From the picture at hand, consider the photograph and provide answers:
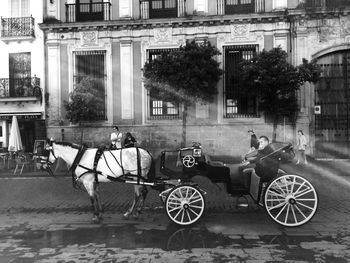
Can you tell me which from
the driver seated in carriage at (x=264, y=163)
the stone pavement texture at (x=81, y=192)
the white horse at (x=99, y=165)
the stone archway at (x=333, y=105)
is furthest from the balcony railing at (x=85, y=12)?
the driver seated in carriage at (x=264, y=163)

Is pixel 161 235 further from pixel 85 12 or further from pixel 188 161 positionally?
pixel 85 12

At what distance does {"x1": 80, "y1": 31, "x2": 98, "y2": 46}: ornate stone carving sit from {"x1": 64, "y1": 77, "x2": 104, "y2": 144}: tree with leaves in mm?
2259

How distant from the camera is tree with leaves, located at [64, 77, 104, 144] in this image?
17.1 m

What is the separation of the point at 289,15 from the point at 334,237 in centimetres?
1405

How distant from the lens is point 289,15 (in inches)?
684

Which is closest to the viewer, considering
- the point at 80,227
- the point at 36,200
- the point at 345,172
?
the point at 80,227

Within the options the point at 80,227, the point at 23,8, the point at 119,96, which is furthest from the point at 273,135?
the point at 23,8

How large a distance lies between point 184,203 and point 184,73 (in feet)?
33.4

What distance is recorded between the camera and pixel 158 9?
18828 mm

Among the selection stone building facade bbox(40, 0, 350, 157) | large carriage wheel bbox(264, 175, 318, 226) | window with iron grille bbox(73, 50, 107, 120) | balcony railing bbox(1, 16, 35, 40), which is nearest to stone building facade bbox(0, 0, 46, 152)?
balcony railing bbox(1, 16, 35, 40)

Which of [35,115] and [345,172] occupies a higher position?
[35,115]

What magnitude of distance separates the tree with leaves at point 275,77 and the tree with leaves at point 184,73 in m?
1.44

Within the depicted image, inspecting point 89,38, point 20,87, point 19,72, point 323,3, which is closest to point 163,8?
point 89,38

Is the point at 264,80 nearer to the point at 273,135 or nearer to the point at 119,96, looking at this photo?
the point at 273,135
